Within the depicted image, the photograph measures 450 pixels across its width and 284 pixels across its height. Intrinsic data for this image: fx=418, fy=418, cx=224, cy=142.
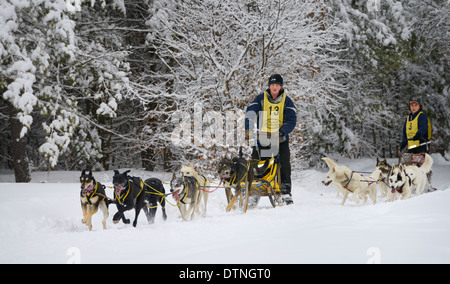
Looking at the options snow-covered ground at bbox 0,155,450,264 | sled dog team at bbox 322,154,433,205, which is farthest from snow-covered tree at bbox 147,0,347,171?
snow-covered ground at bbox 0,155,450,264

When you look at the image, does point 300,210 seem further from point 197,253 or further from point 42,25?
point 42,25

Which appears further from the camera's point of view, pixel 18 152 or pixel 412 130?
pixel 18 152

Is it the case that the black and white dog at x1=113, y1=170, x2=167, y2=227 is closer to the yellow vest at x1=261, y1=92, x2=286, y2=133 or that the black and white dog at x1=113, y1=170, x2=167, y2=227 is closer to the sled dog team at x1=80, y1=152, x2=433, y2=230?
the sled dog team at x1=80, y1=152, x2=433, y2=230

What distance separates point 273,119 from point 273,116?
0.16 feet

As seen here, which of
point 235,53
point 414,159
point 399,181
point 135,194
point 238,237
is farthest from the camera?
point 235,53

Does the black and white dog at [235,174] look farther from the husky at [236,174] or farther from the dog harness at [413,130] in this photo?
the dog harness at [413,130]

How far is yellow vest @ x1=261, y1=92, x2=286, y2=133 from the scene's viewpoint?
684cm

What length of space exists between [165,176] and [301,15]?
6325mm

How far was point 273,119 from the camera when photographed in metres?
6.86

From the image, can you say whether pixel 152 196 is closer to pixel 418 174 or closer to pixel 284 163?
pixel 284 163

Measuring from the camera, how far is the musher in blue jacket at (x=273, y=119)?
6.77m

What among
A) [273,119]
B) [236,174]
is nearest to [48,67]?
[273,119]

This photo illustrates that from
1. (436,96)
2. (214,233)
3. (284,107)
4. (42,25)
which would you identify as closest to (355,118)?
(436,96)

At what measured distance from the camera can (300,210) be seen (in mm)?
6301
